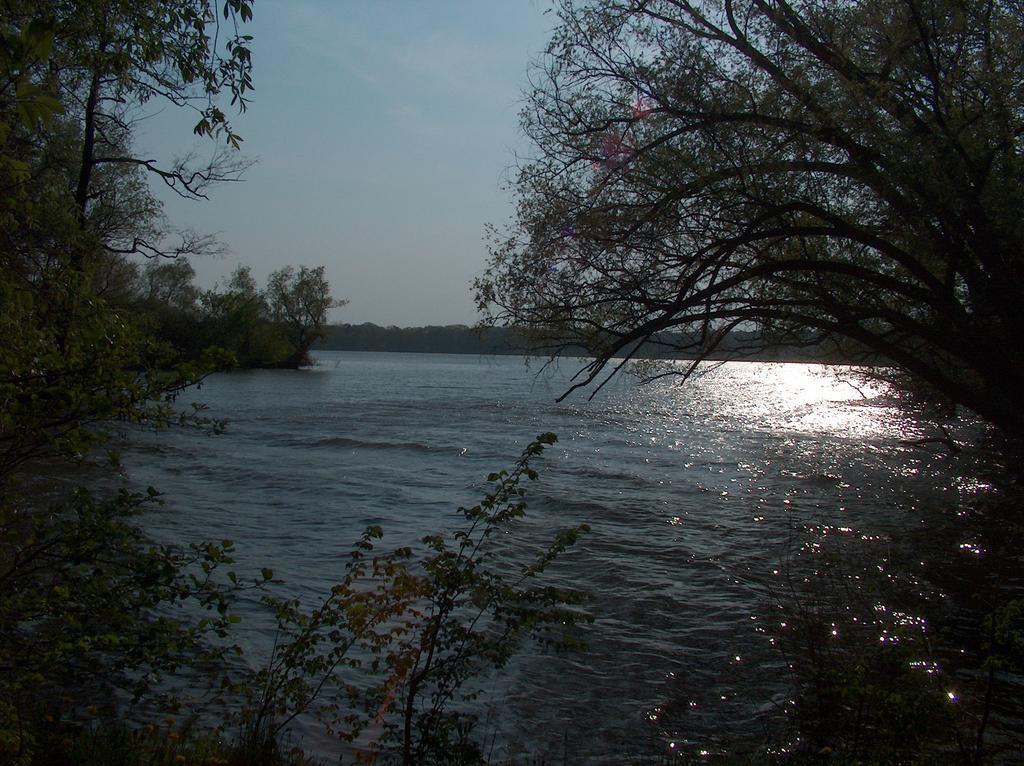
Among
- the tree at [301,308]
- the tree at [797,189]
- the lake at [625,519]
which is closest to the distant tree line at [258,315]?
the tree at [301,308]

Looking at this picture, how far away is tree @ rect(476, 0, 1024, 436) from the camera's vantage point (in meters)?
9.77

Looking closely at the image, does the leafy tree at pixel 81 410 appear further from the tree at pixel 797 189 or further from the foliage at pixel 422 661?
the tree at pixel 797 189

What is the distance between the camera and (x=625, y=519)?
16578 millimetres

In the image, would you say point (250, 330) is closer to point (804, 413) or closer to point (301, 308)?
point (301, 308)

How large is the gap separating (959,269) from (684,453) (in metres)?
18.0

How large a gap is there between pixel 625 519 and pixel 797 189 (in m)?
8.38

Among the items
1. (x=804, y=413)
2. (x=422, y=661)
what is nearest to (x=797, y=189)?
(x=422, y=661)

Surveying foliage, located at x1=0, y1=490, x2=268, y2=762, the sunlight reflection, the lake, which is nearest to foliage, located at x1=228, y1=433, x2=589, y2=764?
the lake

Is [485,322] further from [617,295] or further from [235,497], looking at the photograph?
[235,497]

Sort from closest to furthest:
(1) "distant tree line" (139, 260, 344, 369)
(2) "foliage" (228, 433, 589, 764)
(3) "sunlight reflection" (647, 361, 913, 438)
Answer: (2) "foliage" (228, 433, 589, 764) → (3) "sunlight reflection" (647, 361, 913, 438) → (1) "distant tree line" (139, 260, 344, 369)

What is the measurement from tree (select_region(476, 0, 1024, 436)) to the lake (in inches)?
97.8

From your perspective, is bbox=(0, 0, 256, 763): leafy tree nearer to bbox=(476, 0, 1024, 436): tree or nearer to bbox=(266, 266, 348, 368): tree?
bbox=(476, 0, 1024, 436): tree

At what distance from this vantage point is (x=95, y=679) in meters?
7.18

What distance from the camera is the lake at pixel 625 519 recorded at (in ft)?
25.0
